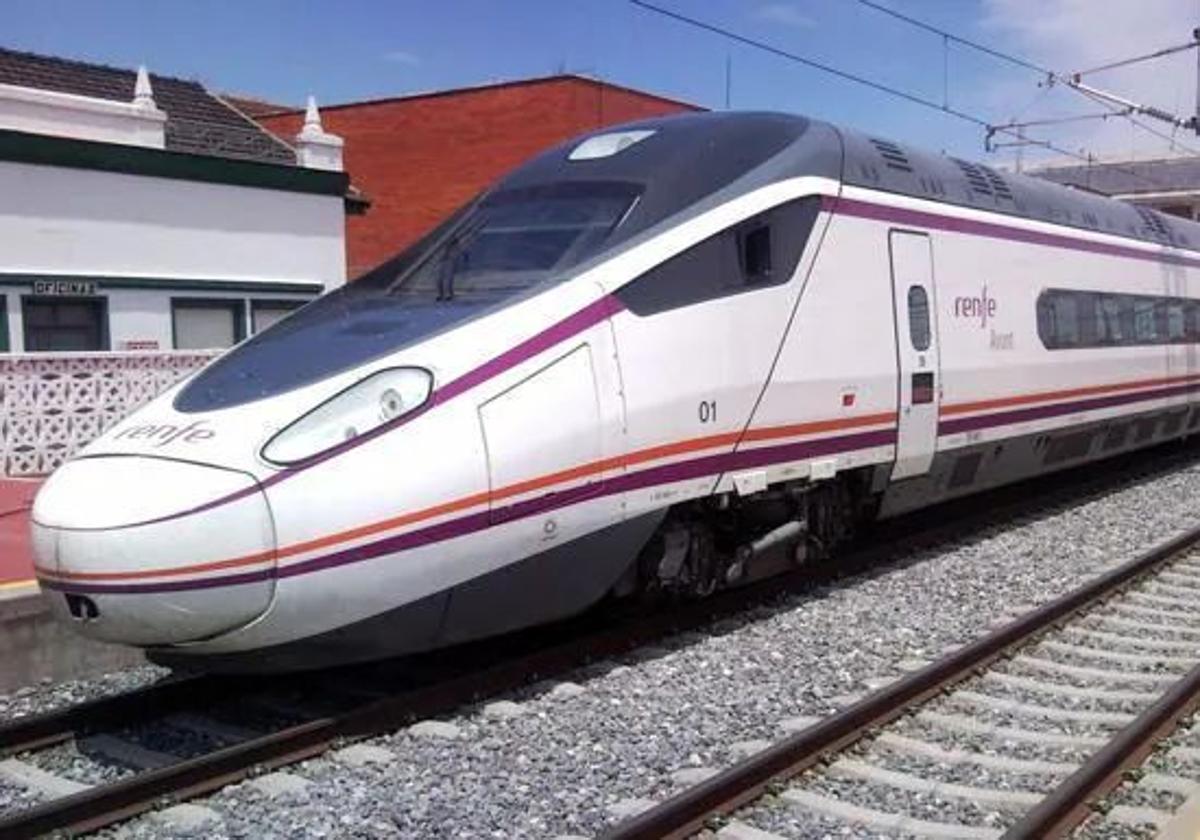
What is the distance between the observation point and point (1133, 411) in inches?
542

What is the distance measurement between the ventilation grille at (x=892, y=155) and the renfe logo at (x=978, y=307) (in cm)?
106

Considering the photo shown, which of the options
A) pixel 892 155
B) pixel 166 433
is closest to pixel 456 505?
pixel 166 433

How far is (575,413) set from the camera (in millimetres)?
6137

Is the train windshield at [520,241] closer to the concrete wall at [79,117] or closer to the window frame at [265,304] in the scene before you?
the concrete wall at [79,117]

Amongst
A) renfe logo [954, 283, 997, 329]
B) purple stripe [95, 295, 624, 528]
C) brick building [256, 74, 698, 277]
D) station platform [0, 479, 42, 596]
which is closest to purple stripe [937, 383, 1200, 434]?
renfe logo [954, 283, 997, 329]

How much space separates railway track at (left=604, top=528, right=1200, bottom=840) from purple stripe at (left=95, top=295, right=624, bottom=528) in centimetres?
187

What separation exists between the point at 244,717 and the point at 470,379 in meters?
1.95

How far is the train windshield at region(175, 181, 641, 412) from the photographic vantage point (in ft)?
19.4

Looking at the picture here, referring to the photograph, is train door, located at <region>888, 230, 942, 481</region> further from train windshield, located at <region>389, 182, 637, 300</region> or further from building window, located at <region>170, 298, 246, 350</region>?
building window, located at <region>170, 298, 246, 350</region>

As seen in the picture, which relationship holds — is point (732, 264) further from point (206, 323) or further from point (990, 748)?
point (206, 323)

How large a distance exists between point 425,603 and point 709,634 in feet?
7.71

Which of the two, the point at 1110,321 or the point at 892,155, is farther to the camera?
the point at 1110,321

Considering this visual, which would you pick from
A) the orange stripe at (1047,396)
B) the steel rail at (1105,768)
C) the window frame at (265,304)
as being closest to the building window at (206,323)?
the window frame at (265,304)

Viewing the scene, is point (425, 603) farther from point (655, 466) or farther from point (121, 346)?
point (121, 346)
